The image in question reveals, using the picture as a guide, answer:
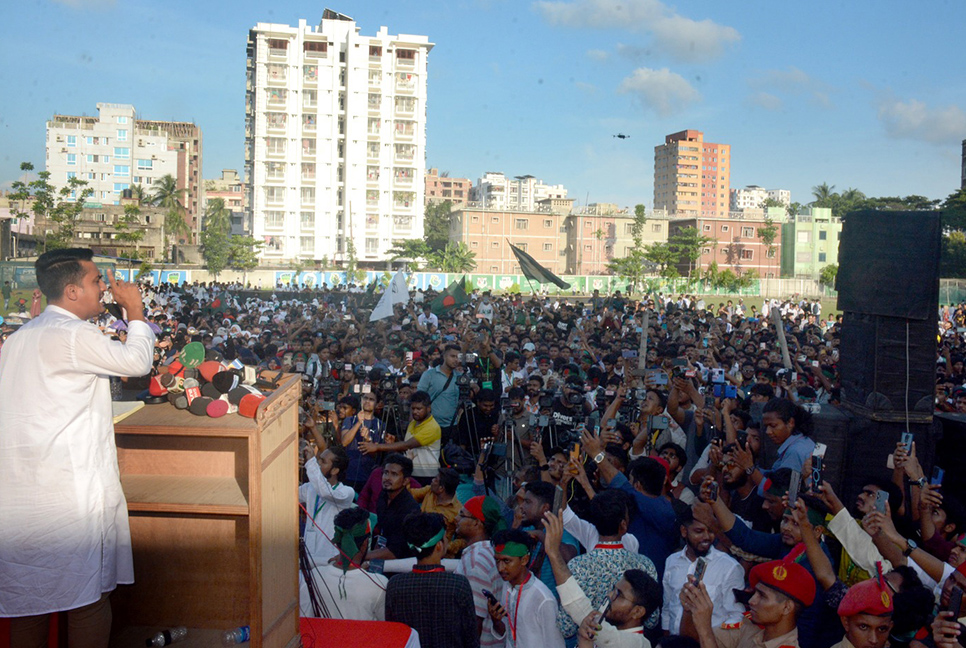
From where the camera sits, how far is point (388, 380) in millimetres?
7160

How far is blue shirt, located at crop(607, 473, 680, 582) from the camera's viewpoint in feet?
13.0

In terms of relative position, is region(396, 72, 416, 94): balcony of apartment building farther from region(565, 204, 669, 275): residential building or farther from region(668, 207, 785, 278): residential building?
region(668, 207, 785, 278): residential building

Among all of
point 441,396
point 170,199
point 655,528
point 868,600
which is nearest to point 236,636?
point 868,600

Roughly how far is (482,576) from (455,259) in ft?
180

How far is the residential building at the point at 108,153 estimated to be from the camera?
65.1 m

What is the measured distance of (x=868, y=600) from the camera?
8.68 ft

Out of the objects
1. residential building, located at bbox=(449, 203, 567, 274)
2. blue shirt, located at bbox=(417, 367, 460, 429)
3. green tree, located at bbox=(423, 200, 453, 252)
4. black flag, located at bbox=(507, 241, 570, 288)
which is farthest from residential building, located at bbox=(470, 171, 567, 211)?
blue shirt, located at bbox=(417, 367, 460, 429)

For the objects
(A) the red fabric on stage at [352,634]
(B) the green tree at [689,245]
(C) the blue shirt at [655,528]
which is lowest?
(C) the blue shirt at [655,528]

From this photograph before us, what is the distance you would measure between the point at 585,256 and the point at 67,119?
45.4m

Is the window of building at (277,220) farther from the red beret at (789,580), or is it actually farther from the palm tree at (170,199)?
the red beret at (789,580)

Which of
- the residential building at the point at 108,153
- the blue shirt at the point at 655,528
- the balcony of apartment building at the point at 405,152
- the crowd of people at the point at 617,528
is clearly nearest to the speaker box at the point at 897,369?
the crowd of people at the point at 617,528

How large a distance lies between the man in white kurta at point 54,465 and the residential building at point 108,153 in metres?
68.0

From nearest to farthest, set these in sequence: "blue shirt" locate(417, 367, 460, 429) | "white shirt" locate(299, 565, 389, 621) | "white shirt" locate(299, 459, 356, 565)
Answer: "white shirt" locate(299, 565, 389, 621)
"white shirt" locate(299, 459, 356, 565)
"blue shirt" locate(417, 367, 460, 429)

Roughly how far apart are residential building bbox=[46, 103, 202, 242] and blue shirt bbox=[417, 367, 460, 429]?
209ft
